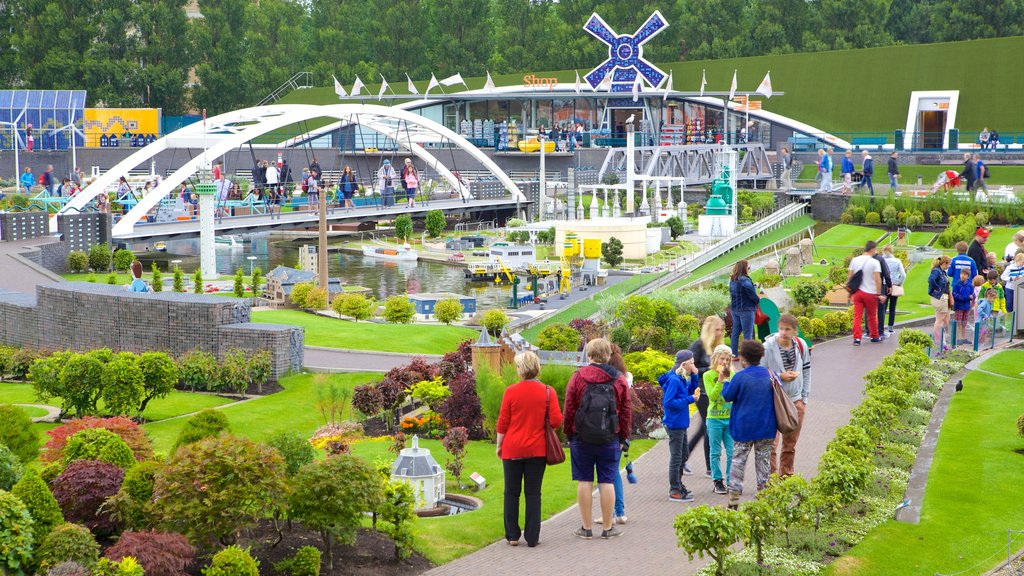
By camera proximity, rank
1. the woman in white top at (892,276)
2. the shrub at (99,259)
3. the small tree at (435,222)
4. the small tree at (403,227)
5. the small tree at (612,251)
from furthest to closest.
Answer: the small tree at (435,222)
the small tree at (403,227)
the small tree at (612,251)
the shrub at (99,259)
the woman in white top at (892,276)

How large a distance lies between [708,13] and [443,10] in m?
19.6

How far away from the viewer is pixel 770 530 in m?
9.82

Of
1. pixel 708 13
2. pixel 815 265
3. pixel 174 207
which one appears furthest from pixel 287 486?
pixel 708 13

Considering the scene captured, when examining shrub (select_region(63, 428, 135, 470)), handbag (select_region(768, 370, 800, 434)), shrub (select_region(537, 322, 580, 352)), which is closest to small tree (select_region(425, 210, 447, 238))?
shrub (select_region(537, 322, 580, 352))

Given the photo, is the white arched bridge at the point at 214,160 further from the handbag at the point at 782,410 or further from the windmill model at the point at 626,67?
the handbag at the point at 782,410

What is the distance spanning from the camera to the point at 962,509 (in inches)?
443

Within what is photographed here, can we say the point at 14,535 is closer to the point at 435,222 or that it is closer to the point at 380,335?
the point at 380,335

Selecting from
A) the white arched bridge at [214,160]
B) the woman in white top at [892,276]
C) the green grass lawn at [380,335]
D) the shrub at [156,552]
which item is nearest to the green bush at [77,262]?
the white arched bridge at [214,160]

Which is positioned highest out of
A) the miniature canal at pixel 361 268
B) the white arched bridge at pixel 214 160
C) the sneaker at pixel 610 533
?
the white arched bridge at pixel 214 160

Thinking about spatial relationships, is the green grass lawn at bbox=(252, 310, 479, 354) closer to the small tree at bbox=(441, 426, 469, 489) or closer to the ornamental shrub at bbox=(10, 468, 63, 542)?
the small tree at bbox=(441, 426, 469, 489)

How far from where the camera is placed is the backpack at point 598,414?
33.6 feet

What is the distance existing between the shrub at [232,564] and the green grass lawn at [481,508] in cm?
175

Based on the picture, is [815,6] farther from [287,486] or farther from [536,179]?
[287,486]

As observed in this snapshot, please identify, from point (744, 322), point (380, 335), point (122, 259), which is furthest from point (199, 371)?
point (122, 259)
